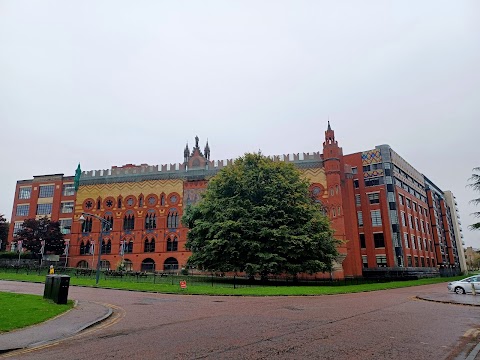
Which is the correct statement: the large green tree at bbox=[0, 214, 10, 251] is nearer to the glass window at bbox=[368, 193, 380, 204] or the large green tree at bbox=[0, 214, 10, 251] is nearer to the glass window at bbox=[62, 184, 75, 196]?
the glass window at bbox=[62, 184, 75, 196]

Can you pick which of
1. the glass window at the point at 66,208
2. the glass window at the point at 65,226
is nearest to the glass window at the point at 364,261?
the glass window at the point at 65,226

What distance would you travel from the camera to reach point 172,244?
189 feet

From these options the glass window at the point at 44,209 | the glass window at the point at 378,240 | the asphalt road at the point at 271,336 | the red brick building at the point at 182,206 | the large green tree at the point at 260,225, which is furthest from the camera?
the glass window at the point at 44,209

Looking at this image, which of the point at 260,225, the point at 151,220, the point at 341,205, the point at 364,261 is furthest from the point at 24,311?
the point at 364,261

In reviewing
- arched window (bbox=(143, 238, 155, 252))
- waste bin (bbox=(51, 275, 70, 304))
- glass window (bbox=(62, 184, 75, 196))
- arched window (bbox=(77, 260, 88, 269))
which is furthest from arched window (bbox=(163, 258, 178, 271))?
waste bin (bbox=(51, 275, 70, 304))

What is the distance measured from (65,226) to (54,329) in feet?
196

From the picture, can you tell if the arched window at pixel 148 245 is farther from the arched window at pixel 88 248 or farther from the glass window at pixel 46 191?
the glass window at pixel 46 191

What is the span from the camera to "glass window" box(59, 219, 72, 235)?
63.7 metres

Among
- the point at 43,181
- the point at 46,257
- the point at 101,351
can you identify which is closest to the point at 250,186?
the point at 101,351

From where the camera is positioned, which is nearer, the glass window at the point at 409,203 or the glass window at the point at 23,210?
the glass window at the point at 23,210

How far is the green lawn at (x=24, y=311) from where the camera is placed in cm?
1066

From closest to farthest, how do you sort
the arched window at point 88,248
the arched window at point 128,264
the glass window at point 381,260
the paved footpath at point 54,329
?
the paved footpath at point 54,329
the arched window at point 128,264
the glass window at point 381,260
the arched window at point 88,248

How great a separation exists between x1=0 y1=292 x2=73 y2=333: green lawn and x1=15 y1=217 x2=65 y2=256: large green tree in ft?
151

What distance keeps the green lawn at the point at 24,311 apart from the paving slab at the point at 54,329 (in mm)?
325
